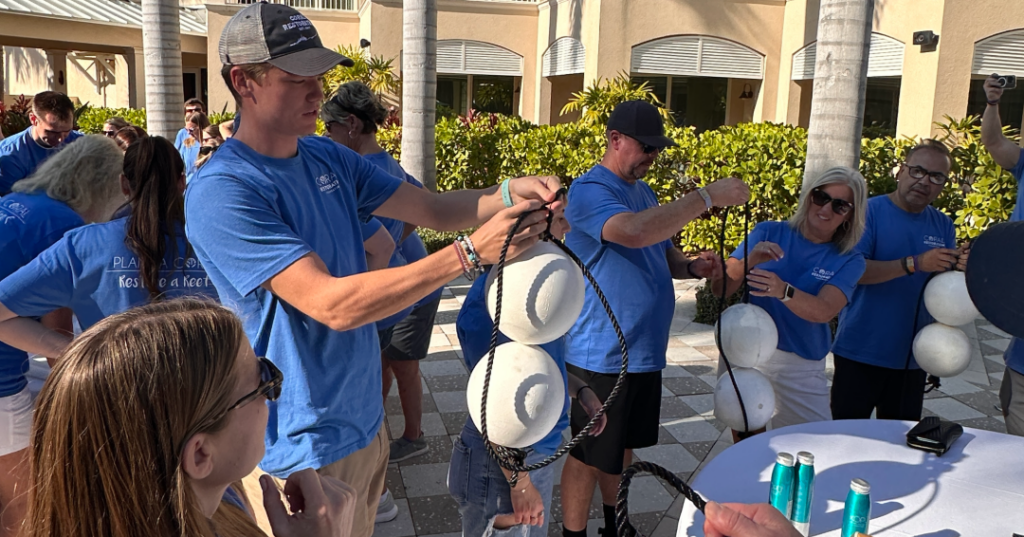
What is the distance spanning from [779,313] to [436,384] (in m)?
2.77

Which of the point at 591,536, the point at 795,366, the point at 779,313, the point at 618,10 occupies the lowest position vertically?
the point at 591,536

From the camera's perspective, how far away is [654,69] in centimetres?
1581

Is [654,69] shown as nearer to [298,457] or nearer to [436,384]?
[436,384]

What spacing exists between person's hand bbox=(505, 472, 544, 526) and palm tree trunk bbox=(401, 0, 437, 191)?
739cm

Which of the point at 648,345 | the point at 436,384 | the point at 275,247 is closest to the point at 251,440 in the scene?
the point at 275,247

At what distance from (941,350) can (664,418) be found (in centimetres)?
193

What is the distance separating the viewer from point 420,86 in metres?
9.27

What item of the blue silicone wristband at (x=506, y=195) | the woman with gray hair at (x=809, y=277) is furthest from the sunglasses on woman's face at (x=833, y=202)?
the blue silicone wristband at (x=506, y=195)

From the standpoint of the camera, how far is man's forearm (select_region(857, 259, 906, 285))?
3547 millimetres

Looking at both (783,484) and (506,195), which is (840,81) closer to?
(506,195)

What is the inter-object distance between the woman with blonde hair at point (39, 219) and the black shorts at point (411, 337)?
1.59m

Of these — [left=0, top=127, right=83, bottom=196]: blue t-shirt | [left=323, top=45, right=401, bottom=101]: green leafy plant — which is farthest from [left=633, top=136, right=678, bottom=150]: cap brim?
[left=323, top=45, right=401, bottom=101]: green leafy plant

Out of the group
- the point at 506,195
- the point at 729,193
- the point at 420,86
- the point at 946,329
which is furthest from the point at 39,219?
the point at 420,86

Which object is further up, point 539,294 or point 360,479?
point 539,294
